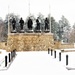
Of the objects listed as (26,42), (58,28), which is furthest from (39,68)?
(58,28)

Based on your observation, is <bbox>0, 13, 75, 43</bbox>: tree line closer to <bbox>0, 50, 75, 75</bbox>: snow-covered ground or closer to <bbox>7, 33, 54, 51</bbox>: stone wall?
<bbox>7, 33, 54, 51</bbox>: stone wall

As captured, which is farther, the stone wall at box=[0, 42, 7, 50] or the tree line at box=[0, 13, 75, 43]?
the tree line at box=[0, 13, 75, 43]

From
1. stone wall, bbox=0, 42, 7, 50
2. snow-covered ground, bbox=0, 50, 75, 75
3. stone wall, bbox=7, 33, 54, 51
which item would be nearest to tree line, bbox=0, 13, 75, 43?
stone wall, bbox=0, 42, 7, 50

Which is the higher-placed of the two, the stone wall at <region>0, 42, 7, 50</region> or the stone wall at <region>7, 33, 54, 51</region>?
the stone wall at <region>7, 33, 54, 51</region>

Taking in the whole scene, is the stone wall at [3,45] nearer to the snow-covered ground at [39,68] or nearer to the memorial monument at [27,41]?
the memorial monument at [27,41]

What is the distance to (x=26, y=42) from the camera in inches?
1711

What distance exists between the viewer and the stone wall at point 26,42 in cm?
4334

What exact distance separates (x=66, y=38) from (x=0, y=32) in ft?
90.9

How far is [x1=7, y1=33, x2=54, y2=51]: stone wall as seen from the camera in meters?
43.3

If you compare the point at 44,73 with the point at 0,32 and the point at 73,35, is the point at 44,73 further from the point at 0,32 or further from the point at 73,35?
the point at 73,35

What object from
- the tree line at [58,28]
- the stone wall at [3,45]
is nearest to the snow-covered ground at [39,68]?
the stone wall at [3,45]

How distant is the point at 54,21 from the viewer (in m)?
87.1

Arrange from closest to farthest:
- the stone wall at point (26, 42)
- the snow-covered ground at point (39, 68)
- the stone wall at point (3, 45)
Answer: the snow-covered ground at point (39, 68) < the stone wall at point (26, 42) < the stone wall at point (3, 45)

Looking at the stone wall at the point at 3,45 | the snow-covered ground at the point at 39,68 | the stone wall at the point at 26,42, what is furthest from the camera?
the stone wall at the point at 3,45
